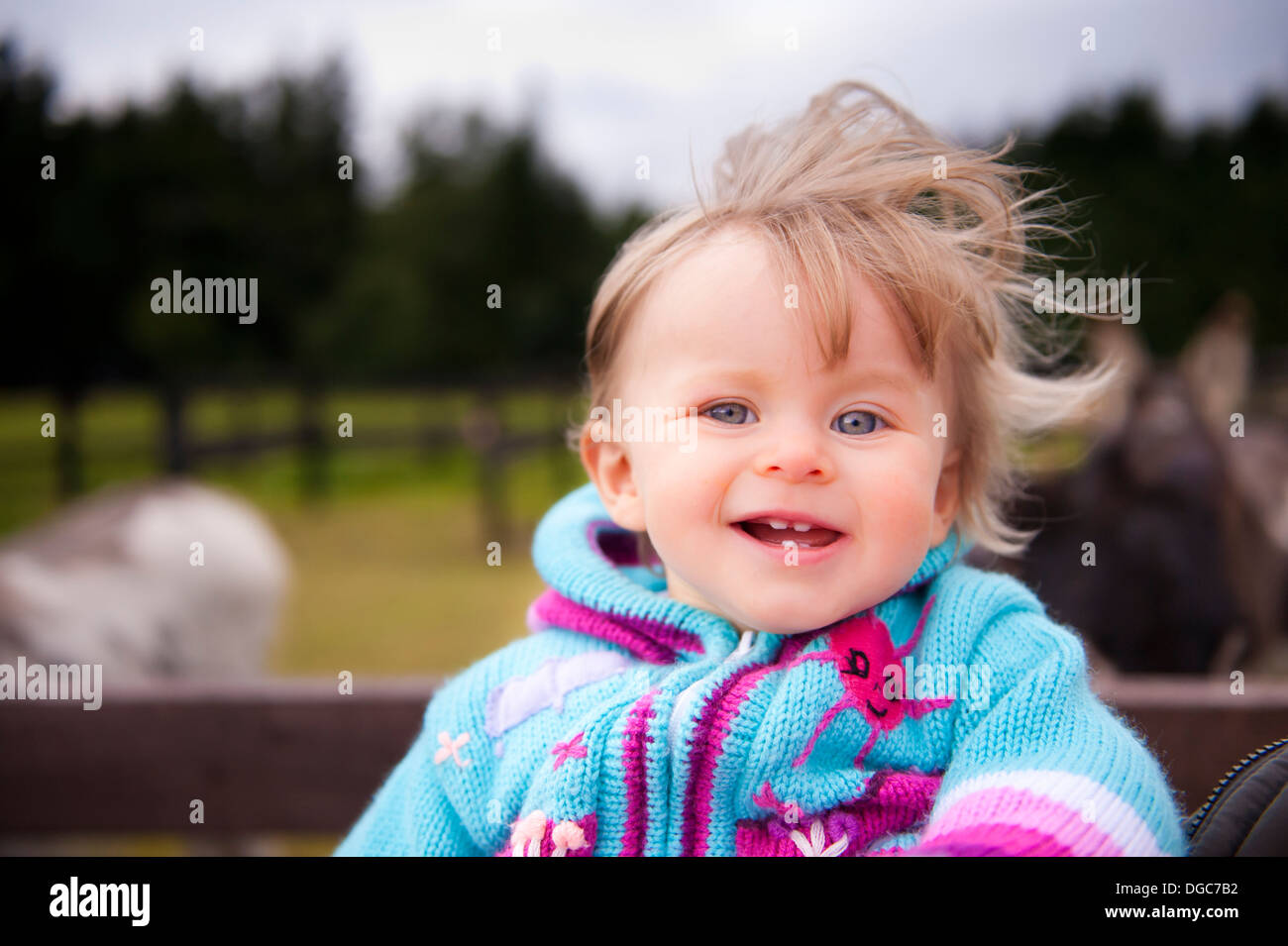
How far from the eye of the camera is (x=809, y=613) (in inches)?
42.6

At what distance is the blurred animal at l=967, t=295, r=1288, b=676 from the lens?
3.17 metres

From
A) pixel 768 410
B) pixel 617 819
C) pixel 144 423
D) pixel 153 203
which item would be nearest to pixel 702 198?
pixel 768 410

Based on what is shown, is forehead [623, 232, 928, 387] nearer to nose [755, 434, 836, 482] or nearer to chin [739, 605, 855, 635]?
nose [755, 434, 836, 482]

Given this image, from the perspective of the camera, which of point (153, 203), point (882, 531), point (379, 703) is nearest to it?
point (882, 531)

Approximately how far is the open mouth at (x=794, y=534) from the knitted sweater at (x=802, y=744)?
13 centimetres

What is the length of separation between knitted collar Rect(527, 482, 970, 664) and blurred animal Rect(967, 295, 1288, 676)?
1864mm

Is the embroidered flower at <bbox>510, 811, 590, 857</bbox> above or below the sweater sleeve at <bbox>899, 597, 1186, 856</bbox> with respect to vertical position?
below

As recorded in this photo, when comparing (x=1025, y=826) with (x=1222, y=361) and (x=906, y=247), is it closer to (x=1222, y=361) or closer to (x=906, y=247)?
(x=906, y=247)

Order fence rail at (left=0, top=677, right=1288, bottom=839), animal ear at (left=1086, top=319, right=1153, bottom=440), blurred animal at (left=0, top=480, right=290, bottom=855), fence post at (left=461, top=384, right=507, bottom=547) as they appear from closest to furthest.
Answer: fence rail at (left=0, top=677, right=1288, bottom=839)
animal ear at (left=1086, top=319, right=1153, bottom=440)
blurred animal at (left=0, top=480, right=290, bottom=855)
fence post at (left=461, top=384, right=507, bottom=547)

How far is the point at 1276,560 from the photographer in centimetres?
382

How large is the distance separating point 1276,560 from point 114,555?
5.41 m

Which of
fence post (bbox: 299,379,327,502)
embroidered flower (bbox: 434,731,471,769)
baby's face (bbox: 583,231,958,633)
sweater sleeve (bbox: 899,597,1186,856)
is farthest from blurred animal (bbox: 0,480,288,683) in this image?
fence post (bbox: 299,379,327,502)

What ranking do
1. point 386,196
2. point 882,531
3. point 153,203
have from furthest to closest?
point 386,196 → point 153,203 → point 882,531
